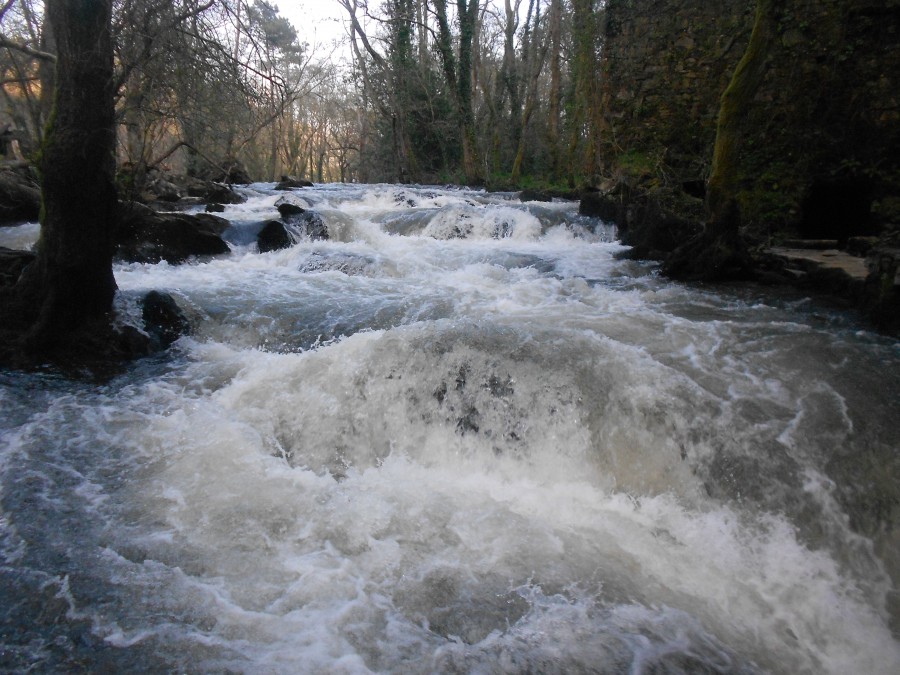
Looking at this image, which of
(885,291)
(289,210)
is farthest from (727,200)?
(289,210)

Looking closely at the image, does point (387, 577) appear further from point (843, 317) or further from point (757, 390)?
point (843, 317)

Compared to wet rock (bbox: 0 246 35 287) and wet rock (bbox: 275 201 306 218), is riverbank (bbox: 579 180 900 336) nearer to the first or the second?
wet rock (bbox: 275 201 306 218)

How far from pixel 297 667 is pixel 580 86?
55.3ft

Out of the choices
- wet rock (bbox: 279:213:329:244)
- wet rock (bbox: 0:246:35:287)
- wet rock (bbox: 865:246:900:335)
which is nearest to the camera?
wet rock (bbox: 0:246:35:287)

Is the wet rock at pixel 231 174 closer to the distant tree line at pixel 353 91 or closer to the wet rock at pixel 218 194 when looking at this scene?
the distant tree line at pixel 353 91

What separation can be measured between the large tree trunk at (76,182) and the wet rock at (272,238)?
3996 millimetres

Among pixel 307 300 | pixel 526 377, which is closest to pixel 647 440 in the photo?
pixel 526 377

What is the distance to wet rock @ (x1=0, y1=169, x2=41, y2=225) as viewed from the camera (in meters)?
Answer: 9.05

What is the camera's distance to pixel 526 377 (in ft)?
13.5

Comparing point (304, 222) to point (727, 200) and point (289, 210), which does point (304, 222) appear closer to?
point (289, 210)

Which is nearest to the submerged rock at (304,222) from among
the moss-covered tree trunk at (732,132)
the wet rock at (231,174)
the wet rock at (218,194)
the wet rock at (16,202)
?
the wet rock at (218,194)

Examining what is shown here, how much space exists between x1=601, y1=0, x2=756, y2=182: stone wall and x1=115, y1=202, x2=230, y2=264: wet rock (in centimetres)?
922

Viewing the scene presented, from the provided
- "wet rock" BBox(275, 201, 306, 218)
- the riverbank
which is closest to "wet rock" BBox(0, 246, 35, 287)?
"wet rock" BBox(275, 201, 306, 218)

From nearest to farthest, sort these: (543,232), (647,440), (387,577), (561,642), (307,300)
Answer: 1. (561,642)
2. (387,577)
3. (647,440)
4. (307,300)
5. (543,232)
